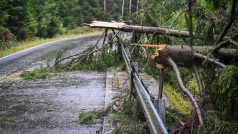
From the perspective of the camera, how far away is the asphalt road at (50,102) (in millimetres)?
7887

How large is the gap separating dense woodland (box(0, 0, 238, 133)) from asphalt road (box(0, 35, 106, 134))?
92.1 inches

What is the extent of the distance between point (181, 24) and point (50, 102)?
9442mm

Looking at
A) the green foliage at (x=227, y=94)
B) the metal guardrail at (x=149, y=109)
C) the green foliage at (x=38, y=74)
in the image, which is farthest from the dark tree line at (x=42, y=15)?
the green foliage at (x=227, y=94)

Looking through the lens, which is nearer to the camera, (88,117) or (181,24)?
(88,117)

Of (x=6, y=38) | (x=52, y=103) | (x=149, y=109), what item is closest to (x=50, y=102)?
(x=52, y=103)

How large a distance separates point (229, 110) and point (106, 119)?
9.74ft

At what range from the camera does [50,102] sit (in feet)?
33.1

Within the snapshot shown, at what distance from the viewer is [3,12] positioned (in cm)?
2922

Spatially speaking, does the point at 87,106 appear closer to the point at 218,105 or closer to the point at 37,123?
the point at 37,123

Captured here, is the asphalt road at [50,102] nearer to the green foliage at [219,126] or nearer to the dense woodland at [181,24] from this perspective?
the dense woodland at [181,24]

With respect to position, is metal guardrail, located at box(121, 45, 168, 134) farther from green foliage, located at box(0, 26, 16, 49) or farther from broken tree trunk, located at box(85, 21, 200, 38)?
green foliage, located at box(0, 26, 16, 49)

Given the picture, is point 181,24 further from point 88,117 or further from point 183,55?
point 183,55

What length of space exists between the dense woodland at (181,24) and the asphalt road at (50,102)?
2.34 metres

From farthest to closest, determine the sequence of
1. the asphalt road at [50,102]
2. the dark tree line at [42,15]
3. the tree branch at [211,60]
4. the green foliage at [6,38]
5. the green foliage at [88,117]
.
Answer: the dark tree line at [42,15], the green foliage at [6,38], the green foliage at [88,117], the asphalt road at [50,102], the tree branch at [211,60]
